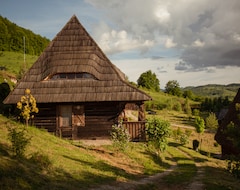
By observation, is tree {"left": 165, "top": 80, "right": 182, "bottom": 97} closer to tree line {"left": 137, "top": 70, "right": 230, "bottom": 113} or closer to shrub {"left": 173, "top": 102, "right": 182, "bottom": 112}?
tree line {"left": 137, "top": 70, "right": 230, "bottom": 113}

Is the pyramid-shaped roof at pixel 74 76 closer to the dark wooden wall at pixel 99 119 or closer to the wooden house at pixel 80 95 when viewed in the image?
the wooden house at pixel 80 95

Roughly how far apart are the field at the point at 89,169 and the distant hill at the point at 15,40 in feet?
179

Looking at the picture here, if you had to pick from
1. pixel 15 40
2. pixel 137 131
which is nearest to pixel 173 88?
pixel 15 40

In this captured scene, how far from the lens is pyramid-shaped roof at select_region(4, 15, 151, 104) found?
18.2m

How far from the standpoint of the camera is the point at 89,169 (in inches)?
454

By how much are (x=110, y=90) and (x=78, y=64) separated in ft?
10.3

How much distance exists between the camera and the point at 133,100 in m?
17.8

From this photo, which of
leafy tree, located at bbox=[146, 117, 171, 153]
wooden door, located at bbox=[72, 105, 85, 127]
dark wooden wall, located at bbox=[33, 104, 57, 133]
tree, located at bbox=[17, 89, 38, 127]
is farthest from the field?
dark wooden wall, located at bbox=[33, 104, 57, 133]

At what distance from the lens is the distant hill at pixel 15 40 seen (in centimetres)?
6588

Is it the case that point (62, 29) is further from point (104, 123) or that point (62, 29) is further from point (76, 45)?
point (104, 123)

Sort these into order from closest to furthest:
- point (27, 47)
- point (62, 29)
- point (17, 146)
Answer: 1. point (17, 146)
2. point (62, 29)
3. point (27, 47)

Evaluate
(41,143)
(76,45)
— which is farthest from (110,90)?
(41,143)

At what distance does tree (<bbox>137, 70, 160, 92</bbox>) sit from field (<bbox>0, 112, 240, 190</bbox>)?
7496 centimetres

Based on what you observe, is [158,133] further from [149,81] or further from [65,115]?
[149,81]
